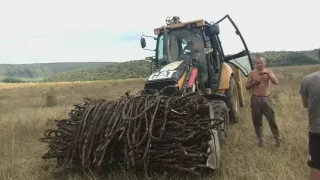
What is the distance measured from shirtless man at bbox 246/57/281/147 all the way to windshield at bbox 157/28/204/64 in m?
1.49

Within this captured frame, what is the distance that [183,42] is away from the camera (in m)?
8.86

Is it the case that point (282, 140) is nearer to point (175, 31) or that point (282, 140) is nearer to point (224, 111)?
point (224, 111)

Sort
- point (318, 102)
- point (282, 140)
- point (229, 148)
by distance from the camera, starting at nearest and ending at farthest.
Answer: point (318, 102) → point (229, 148) → point (282, 140)

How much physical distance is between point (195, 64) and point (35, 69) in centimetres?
17865

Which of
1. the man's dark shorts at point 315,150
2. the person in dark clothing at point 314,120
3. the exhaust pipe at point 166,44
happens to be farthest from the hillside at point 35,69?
the man's dark shorts at point 315,150

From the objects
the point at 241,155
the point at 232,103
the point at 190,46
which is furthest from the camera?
the point at 232,103

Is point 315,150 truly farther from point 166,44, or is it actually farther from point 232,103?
point 232,103

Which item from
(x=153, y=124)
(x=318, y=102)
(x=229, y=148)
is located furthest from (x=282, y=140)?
(x=318, y=102)

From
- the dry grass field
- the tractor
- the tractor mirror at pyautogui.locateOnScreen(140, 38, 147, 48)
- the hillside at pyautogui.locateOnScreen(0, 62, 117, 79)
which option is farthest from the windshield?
the hillside at pyautogui.locateOnScreen(0, 62, 117, 79)

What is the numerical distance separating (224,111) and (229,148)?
881 mm

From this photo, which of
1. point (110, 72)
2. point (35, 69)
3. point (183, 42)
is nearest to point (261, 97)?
point (183, 42)

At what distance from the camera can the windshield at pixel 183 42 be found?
8.77 meters

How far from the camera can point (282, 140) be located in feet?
25.9

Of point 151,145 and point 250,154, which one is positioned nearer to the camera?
point 151,145
